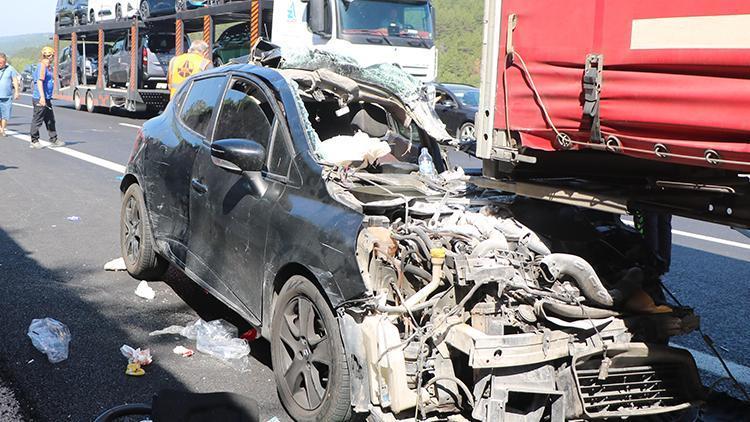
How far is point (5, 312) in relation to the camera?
5.55m

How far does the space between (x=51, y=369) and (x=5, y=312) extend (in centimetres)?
118

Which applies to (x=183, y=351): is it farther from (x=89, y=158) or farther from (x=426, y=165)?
(x=89, y=158)

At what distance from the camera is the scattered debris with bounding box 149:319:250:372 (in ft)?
16.1

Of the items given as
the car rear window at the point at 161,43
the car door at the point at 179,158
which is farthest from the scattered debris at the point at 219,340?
the car rear window at the point at 161,43

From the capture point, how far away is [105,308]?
5.77 m

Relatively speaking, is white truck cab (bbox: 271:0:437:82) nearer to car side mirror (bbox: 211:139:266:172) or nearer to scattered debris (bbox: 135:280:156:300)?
scattered debris (bbox: 135:280:156:300)

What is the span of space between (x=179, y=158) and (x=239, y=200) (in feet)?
3.73

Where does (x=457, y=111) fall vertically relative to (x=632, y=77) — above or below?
below

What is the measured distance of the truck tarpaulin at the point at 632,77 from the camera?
2.77m

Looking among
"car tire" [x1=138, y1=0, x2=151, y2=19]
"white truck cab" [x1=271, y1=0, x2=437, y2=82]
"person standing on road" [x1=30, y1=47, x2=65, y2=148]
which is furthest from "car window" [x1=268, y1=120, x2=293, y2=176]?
"car tire" [x1=138, y1=0, x2=151, y2=19]

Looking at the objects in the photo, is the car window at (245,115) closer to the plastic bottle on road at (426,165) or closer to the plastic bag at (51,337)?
the plastic bottle on road at (426,165)

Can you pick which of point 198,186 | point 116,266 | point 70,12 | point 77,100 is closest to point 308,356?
point 198,186

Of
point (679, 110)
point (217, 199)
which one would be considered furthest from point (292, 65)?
point (679, 110)

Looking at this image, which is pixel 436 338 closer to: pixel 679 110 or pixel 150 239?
pixel 679 110
